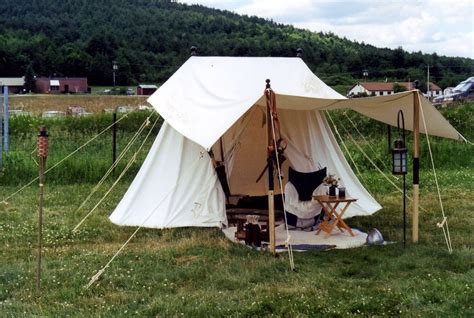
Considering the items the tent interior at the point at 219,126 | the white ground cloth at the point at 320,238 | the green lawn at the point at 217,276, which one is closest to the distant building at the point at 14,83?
the tent interior at the point at 219,126

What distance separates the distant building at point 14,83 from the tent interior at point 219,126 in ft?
71.7

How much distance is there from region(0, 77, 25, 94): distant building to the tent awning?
22.2 metres

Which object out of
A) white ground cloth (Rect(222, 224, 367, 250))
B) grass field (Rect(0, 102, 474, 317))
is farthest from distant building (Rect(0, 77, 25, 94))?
white ground cloth (Rect(222, 224, 367, 250))

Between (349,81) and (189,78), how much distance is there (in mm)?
13885

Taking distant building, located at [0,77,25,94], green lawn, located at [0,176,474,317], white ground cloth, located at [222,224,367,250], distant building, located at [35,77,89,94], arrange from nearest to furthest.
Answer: green lawn, located at [0,176,474,317] < white ground cloth, located at [222,224,367,250] < distant building, located at [0,77,25,94] < distant building, located at [35,77,89,94]

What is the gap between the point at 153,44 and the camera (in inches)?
1023

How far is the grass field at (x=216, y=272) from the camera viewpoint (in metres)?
4.66

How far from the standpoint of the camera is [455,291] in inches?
194

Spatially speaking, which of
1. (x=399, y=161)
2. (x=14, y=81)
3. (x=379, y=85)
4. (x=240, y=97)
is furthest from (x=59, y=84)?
(x=399, y=161)

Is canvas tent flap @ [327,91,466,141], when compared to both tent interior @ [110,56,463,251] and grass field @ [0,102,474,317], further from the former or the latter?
grass field @ [0,102,474,317]

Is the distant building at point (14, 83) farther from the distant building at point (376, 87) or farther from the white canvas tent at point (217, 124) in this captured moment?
the white canvas tent at point (217, 124)

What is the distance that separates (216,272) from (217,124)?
1530 millimetres

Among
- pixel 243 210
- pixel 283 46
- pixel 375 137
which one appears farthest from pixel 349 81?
pixel 243 210

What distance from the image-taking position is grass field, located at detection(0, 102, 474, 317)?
466 centimetres
